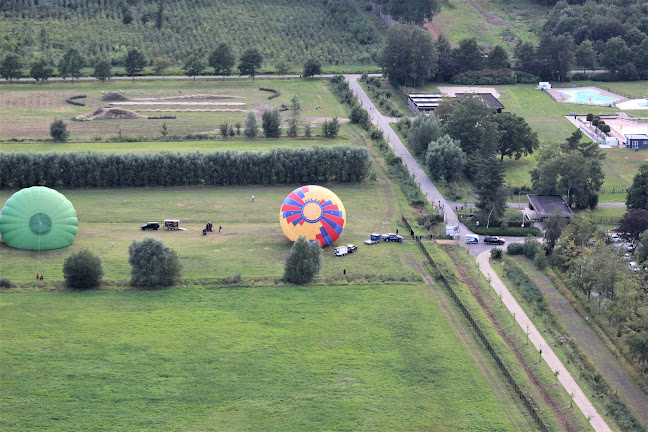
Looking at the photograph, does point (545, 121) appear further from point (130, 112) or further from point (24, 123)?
point (24, 123)

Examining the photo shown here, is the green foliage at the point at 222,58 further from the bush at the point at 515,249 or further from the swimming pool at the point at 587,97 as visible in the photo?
the bush at the point at 515,249

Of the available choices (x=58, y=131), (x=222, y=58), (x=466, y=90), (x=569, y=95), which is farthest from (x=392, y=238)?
(x=222, y=58)

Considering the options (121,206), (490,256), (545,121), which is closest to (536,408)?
(490,256)

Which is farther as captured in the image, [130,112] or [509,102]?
[509,102]

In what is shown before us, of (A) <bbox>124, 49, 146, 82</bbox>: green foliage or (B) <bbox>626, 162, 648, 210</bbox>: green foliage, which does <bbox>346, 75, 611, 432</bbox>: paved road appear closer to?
(B) <bbox>626, 162, 648, 210</bbox>: green foliage

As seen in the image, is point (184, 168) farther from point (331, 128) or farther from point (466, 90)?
point (466, 90)

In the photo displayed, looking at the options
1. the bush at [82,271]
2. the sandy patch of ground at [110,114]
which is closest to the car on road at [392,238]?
the bush at [82,271]
